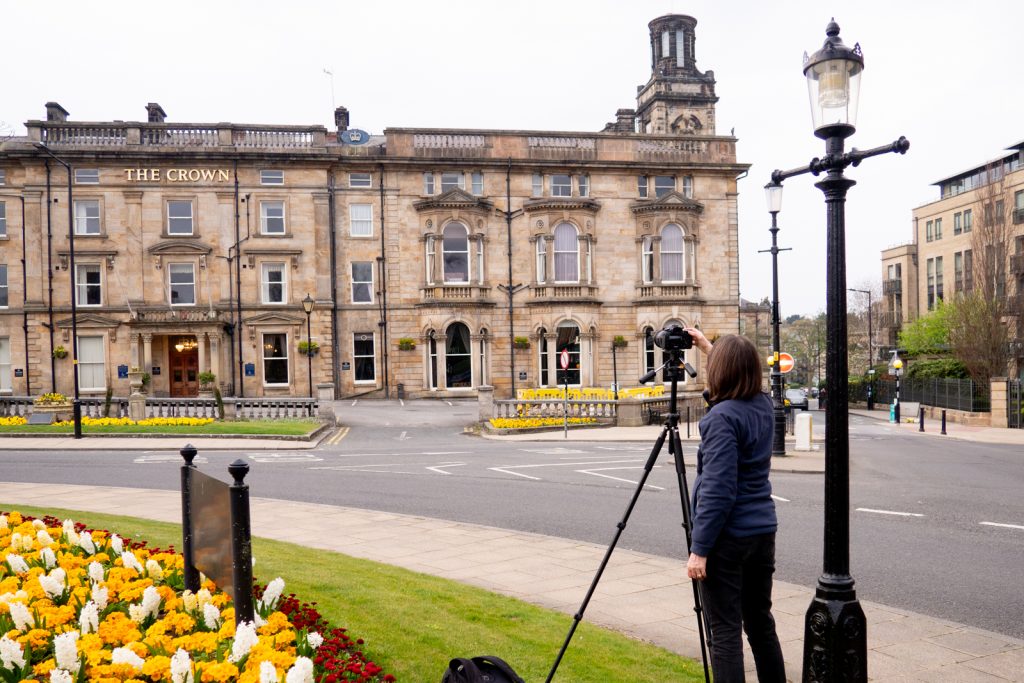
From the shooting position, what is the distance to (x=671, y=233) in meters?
39.2

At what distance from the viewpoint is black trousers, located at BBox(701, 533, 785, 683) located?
4102 millimetres

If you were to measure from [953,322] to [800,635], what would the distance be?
41.0m

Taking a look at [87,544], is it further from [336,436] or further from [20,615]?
[336,436]

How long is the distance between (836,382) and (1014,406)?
33.7 meters

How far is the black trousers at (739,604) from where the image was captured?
13.5 ft

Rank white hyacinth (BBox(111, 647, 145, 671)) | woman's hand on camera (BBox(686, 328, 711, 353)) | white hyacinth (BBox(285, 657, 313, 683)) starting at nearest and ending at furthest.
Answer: white hyacinth (BBox(285, 657, 313, 683))
white hyacinth (BBox(111, 647, 145, 671))
woman's hand on camera (BBox(686, 328, 711, 353))

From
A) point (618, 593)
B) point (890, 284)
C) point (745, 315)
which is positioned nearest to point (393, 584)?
point (618, 593)

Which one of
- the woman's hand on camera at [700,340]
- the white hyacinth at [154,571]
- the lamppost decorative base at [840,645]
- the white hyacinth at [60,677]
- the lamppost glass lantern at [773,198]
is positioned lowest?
the lamppost decorative base at [840,645]

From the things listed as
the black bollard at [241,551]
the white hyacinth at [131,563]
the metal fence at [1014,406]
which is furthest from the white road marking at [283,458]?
the metal fence at [1014,406]

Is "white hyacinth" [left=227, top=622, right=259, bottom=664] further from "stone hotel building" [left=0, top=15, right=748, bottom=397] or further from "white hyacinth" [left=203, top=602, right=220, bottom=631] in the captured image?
"stone hotel building" [left=0, top=15, right=748, bottom=397]

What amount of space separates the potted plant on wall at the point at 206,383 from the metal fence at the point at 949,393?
35109 millimetres

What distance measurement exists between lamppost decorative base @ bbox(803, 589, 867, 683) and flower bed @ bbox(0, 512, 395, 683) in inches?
99.4

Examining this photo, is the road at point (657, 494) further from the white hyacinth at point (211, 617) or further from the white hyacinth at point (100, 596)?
the white hyacinth at point (100, 596)

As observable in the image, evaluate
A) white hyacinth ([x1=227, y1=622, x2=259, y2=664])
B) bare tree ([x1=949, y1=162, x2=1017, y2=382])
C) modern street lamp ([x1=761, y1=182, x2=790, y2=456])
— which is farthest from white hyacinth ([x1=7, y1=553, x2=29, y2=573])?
bare tree ([x1=949, y1=162, x2=1017, y2=382])
